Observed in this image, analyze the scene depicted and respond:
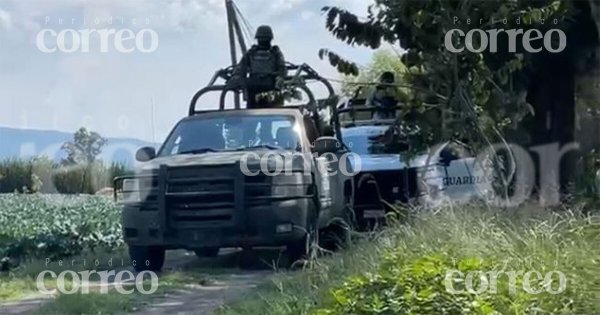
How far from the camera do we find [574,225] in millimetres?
7305

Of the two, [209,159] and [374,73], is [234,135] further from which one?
[374,73]

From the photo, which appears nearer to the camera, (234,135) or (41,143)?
(234,135)

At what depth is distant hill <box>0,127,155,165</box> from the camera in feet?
57.5

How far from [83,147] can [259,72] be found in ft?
37.9

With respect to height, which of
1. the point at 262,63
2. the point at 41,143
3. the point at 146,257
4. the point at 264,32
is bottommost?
the point at 146,257

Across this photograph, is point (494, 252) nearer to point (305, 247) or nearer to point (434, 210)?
point (434, 210)

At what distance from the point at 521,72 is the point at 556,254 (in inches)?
226

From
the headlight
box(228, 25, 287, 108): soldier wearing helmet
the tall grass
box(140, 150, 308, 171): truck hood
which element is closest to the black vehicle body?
box(228, 25, 287, 108): soldier wearing helmet

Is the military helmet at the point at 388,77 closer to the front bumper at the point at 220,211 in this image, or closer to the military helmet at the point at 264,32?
the military helmet at the point at 264,32

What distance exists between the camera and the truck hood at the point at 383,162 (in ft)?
43.1

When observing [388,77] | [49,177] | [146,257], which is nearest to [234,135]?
[146,257]

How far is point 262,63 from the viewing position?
12.7 meters

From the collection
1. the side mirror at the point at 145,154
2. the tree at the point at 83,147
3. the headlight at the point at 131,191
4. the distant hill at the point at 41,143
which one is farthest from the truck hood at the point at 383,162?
the tree at the point at 83,147

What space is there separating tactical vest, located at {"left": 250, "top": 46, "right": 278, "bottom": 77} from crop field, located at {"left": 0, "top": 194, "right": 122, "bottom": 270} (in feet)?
→ 10.1
